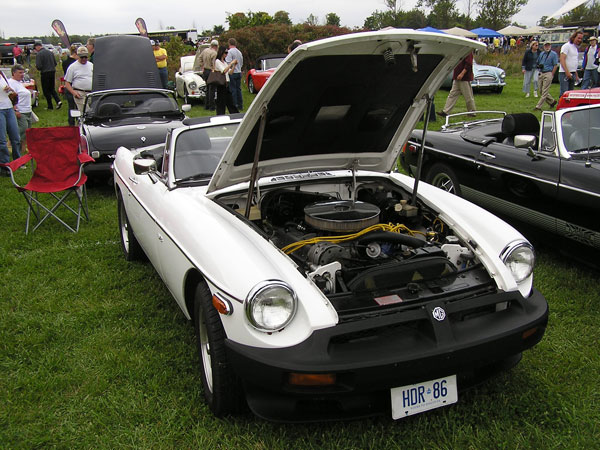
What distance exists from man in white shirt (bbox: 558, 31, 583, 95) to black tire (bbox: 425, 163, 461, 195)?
7495 millimetres

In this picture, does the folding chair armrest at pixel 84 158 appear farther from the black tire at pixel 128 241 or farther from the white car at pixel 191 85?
the white car at pixel 191 85

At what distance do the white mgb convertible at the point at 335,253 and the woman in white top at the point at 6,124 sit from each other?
490 cm

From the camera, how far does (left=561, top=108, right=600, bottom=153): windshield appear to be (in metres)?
4.28

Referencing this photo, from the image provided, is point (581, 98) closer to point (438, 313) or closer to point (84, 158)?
point (438, 313)

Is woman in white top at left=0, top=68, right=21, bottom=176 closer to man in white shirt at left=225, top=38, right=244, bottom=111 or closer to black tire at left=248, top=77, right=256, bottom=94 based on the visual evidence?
man in white shirt at left=225, top=38, right=244, bottom=111

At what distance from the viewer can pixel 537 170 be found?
4.29 metres

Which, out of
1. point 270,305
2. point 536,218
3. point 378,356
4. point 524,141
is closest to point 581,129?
point 524,141

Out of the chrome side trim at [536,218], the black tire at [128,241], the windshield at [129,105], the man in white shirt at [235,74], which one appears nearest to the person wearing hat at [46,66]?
the man in white shirt at [235,74]

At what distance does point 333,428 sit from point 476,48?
2.11 m

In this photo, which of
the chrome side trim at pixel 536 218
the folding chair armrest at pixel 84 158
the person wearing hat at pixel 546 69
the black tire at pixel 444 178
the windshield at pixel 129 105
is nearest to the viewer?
the chrome side trim at pixel 536 218

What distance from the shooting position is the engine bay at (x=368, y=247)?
8.13ft

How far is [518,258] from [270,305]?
4.63ft

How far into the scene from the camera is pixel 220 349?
2.40m

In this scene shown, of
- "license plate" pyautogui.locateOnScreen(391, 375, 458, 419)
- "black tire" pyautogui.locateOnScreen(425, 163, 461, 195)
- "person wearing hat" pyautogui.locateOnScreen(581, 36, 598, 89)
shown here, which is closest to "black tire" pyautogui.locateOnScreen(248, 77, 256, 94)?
"person wearing hat" pyautogui.locateOnScreen(581, 36, 598, 89)
